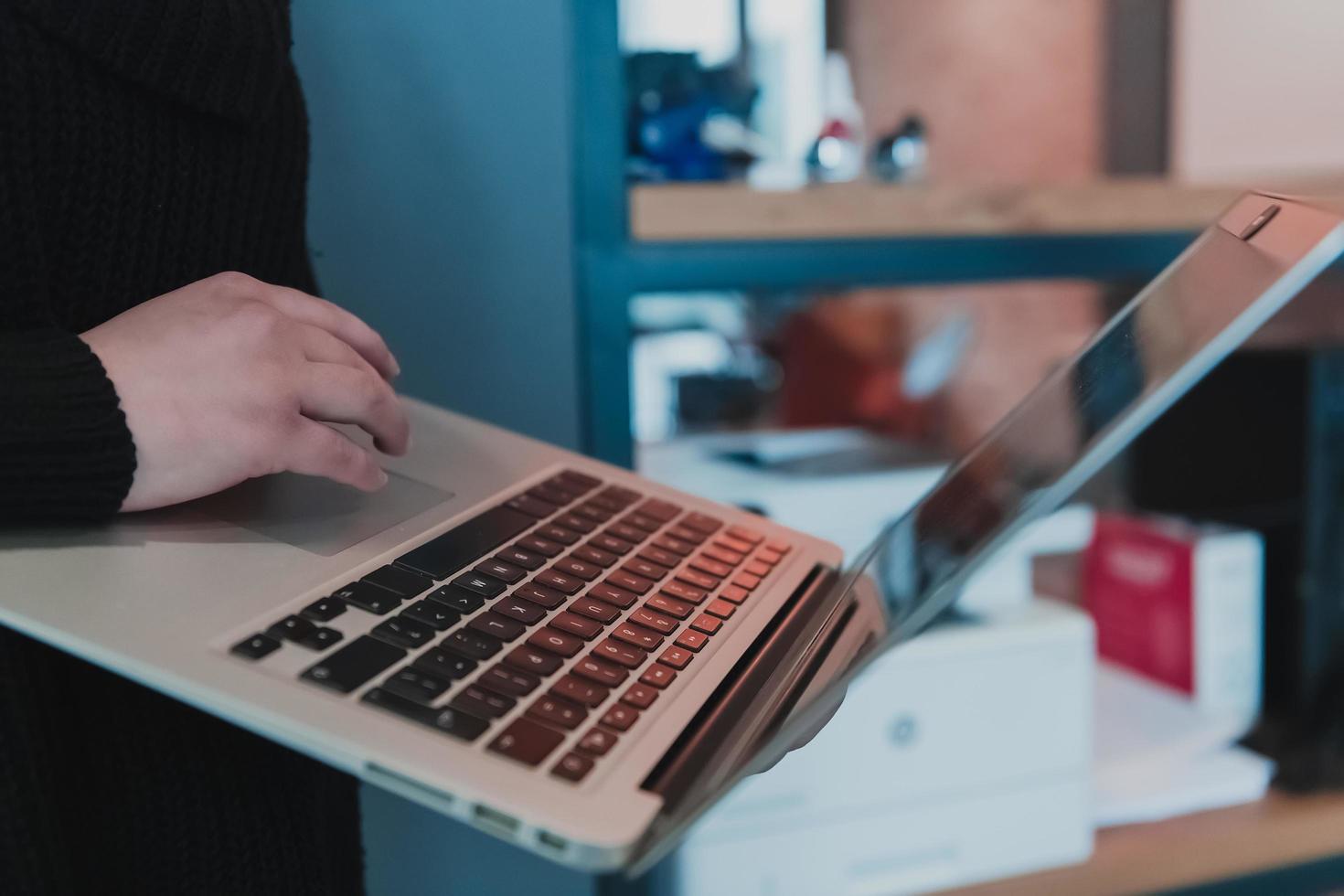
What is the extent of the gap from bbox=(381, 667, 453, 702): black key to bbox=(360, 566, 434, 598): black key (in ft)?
0.16

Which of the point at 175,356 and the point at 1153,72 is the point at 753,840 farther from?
the point at 1153,72

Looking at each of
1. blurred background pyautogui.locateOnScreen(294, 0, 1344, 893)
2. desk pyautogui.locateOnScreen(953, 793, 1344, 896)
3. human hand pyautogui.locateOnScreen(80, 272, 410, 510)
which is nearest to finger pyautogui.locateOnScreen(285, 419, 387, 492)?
human hand pyautogui.locateOnScreen(80, 272, 410, 510)

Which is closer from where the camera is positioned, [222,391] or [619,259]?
[222,391]

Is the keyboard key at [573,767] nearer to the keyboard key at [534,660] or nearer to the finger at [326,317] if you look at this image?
the keyboard key at [534,660]

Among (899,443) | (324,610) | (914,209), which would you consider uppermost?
(914,209)

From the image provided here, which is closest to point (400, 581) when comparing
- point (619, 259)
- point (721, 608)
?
point (721, 608)

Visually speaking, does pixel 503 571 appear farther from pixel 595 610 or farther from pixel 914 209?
pixel 914 209

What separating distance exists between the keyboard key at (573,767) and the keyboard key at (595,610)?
0.29 feet

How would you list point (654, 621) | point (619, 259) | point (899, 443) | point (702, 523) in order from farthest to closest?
point (899, 443) < point (619, 259) < point (702, 523) < point (654, 621)

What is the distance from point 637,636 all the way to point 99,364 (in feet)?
0.63

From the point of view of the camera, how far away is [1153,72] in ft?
4.30

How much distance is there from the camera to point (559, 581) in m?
0.40

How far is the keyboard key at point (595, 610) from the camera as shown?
380mm

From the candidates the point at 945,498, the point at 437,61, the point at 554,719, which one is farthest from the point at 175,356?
the point at 437,61
